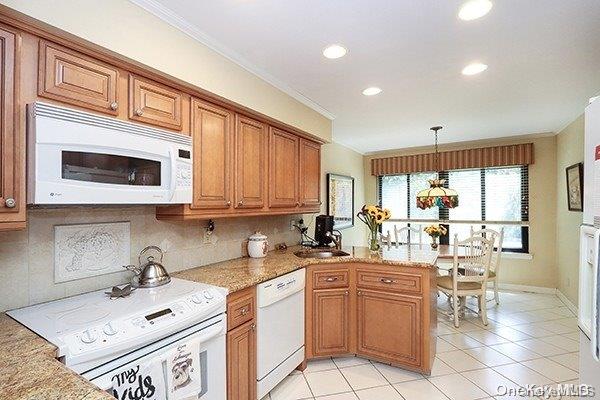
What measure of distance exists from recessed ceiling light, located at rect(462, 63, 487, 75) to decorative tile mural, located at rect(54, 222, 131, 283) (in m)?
2.67

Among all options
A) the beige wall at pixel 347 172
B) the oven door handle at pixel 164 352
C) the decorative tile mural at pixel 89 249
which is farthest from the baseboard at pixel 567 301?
the decorative tile mural at pixel 89 249

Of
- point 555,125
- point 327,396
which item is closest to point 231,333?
point 327,396

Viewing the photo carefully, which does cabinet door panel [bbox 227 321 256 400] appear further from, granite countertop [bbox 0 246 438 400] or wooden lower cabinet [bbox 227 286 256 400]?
granite countertop [bbox 0 246 438 400]

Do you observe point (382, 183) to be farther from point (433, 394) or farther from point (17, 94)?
point (17, 94)

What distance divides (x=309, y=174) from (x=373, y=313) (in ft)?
5.04

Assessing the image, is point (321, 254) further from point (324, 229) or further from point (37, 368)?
point (37, 368)

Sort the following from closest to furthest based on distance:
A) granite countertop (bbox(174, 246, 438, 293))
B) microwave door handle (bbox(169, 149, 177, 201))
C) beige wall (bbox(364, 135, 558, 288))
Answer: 1. microwave door handle (bbox(169, 149, 177, 201))
2. granite countertop (bbox(174, 246, 438, 293))
3. beige wall (bbox(364, 135, 558, 288))

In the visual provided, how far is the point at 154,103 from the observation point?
1.73 m

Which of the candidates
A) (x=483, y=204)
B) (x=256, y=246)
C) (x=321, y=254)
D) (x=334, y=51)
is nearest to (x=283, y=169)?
(x=256, y=246)

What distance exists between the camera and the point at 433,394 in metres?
2.18

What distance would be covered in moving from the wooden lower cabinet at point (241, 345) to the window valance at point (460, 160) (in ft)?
14.5

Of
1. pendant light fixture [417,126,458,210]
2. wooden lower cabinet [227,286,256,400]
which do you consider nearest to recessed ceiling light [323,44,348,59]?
wooden lower cabinet [227,286,256,400]

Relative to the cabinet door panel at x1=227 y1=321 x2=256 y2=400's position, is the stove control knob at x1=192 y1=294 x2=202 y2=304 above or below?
above

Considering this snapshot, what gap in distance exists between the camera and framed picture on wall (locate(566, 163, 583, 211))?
11.2 ft
